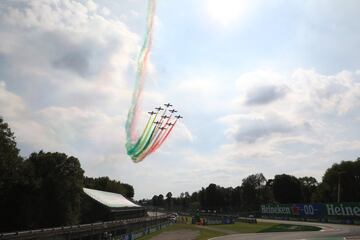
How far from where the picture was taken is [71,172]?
8069cm

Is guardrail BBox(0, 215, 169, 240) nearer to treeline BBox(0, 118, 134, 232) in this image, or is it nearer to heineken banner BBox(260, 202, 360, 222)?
treeline BBox(0, 118, 134, 232)

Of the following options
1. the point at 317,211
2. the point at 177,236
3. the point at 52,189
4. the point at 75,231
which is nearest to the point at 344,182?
the point at 317,211

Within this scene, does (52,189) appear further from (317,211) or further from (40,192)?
(317,211)

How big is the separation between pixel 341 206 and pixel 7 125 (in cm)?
7344

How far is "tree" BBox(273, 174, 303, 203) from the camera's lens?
168m

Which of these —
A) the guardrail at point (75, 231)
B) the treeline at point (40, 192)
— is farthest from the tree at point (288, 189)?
the treeline at point (40, 192)

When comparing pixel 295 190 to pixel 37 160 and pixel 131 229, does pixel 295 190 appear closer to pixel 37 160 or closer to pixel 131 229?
pixel 131 229

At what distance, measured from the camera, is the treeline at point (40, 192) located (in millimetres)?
69188

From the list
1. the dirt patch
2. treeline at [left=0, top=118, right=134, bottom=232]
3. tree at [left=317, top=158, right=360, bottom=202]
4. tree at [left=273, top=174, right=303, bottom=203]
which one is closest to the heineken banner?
tree at [left=317, top=158, right=360, bottom=202]

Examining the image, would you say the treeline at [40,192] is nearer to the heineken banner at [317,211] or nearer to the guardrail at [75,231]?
the guardrail at [75,231]

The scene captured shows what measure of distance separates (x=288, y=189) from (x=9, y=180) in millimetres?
131379

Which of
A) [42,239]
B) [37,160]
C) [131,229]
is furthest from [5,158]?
[131,229]

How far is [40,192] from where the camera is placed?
247 feet

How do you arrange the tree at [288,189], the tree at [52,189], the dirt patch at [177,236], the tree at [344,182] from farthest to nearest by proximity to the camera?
the tree at [288,189], the tree at [344,182], the tree at [52,189], the dirt patch at [177,236]
